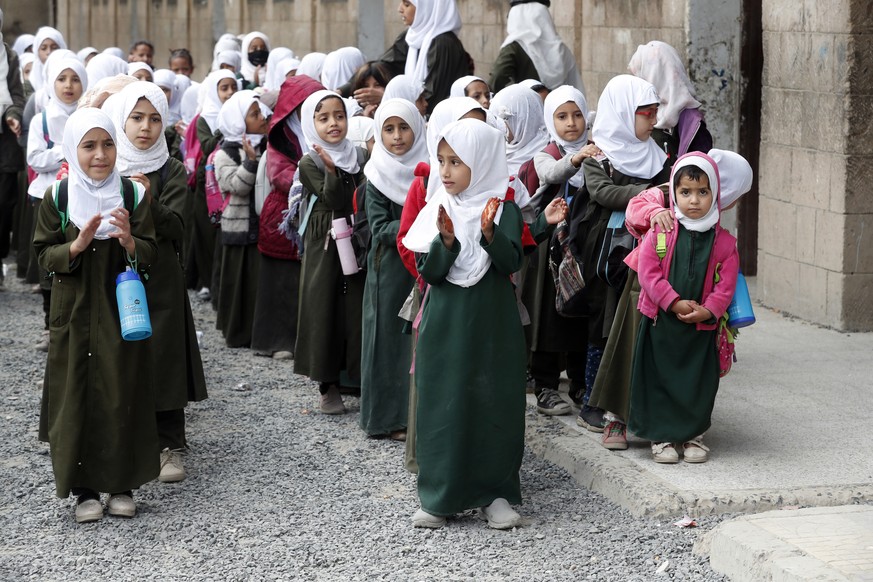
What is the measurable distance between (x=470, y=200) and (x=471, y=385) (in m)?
0.70

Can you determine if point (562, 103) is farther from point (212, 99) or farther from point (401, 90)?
point (212, 99)

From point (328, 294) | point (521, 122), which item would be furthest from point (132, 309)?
point (521, 122)

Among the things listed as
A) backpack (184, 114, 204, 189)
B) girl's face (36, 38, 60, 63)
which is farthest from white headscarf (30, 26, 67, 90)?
backpack (184, 114, 204, 189)

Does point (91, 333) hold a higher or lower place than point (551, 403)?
higher

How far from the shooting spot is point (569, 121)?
6.78 meters

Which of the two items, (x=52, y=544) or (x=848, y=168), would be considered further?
(x=848, y=168)

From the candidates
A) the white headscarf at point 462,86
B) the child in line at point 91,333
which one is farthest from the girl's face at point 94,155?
the white headscarf at point 462,86

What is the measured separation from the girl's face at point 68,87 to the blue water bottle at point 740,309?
4902 mm

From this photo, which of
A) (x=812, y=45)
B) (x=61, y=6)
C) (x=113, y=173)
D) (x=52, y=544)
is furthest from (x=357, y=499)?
(x=61, y=6)

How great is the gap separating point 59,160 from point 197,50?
49.8 ft

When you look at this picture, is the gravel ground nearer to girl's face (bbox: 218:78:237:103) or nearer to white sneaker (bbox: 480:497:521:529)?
white sneaker (bbox: 480:497:521:529)

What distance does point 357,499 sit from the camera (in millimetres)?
5809

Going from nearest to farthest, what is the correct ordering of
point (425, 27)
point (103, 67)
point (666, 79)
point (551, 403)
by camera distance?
point (551, 403) < point (666, 79) < point (425, 27) < point (103, 67)

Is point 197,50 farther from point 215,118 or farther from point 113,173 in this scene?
point 113,173
